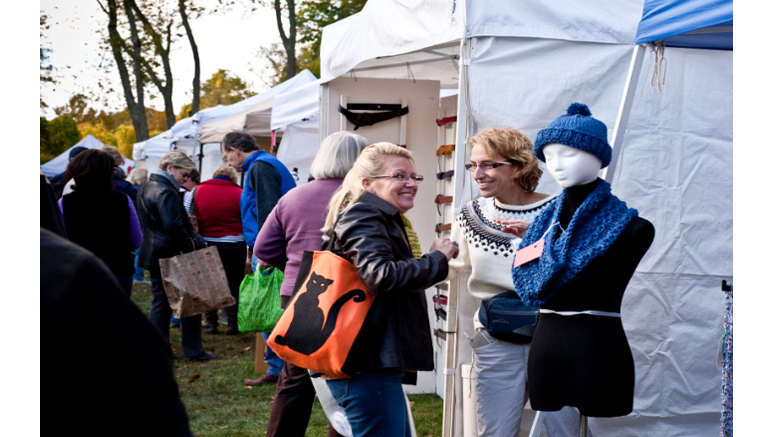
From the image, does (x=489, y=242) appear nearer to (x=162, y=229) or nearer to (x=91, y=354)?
(x=91, y=354)

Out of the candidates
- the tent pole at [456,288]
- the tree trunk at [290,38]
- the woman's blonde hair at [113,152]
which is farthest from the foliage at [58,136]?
the tent pole at [456,288]

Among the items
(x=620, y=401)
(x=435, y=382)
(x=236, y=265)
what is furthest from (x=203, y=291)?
(x=620, y=401)

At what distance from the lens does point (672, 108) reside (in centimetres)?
352

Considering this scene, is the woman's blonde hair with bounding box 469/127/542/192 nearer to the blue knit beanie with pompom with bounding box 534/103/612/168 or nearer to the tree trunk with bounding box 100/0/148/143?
the blue knit beanie with pompom with bounding box 534/103/612/168

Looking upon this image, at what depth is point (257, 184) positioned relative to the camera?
4672 millimetres

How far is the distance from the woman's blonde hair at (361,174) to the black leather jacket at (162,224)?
10.9ft

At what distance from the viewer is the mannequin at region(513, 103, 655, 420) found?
6.62 feet

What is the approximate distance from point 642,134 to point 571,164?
1.66 meters

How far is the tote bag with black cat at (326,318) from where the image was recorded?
2.20m

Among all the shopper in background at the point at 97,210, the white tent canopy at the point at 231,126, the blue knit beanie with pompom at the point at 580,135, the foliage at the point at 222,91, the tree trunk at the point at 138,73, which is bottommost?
the shopper in background at the point at 97,210

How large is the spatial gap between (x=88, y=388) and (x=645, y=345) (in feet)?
10.5

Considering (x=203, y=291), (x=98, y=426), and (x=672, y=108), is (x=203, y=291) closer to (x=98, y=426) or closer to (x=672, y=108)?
(x=672, y=108)

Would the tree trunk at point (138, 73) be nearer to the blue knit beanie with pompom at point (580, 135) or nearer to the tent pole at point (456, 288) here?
the tent pole at point (456, 288)

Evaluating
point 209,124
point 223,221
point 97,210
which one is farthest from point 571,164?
point 209,124
